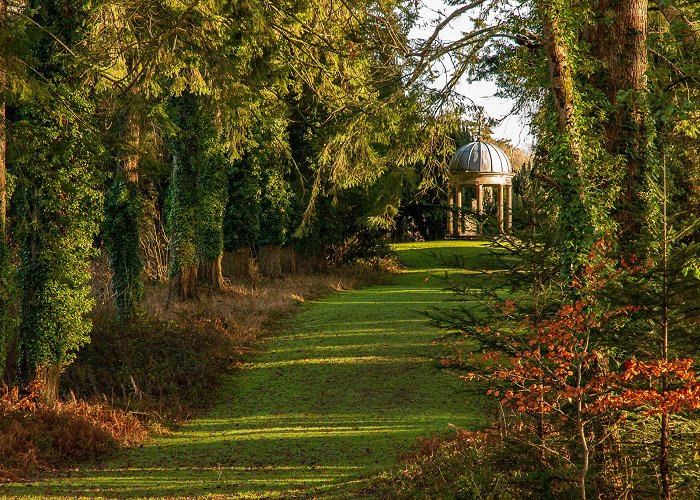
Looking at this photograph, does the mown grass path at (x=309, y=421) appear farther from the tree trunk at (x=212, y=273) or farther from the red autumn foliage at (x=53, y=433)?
the tree trunk at (x=212, y=273)

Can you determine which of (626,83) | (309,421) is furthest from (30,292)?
(626,83)

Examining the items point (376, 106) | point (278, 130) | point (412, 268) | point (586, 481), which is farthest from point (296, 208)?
point (586, 481)

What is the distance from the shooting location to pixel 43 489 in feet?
26.3

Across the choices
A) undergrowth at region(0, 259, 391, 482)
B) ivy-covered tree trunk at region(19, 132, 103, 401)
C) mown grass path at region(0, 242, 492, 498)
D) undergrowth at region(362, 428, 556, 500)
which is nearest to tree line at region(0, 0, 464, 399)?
ivy-covered tree trunk at region(19, 132, 103, 401)

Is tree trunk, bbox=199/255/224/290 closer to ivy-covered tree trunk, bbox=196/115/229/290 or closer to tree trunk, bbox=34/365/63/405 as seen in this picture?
ivy-covered tree trunk, bbox=196/115/229/290

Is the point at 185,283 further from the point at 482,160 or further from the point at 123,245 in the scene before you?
the point at 482,160

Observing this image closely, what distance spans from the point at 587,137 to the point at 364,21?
13.0ft

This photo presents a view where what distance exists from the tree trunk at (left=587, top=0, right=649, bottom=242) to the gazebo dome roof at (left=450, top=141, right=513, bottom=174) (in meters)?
23.4

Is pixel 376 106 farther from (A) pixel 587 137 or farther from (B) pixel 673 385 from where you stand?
(B) pixel 673 385

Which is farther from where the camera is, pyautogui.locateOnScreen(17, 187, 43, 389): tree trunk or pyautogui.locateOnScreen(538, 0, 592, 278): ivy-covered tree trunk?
pyautogui.locateOnScreen(17, 187, 43, 389): tree trunk

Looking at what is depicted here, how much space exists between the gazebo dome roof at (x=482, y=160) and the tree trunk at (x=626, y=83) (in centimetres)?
2344

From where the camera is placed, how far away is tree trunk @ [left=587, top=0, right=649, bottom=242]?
8586mm

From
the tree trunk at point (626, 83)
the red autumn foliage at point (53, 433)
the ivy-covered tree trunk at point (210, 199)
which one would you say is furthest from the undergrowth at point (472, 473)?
the ivy-covered tree trunk at point (210, 199)

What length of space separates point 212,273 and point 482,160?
646 inches
